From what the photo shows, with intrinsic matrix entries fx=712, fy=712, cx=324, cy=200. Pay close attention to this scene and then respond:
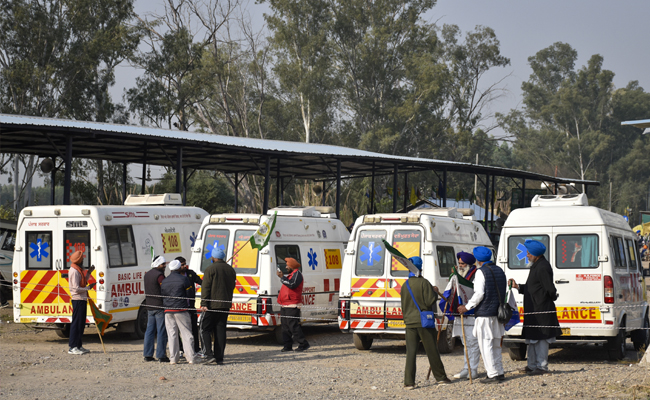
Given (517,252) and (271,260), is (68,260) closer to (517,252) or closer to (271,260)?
(271,260)

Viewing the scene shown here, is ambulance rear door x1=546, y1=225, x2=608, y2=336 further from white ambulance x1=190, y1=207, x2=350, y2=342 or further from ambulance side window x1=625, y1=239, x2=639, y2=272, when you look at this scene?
white ambulance x1=190, y1=207, x2=350, y2=342

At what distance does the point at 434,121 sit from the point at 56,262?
4473 centimetres

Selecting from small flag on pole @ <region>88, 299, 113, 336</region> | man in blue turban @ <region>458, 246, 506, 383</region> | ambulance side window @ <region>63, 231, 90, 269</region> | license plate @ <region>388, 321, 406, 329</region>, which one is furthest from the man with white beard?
ambulance side window @ <region>63, 231, 90, 269</region>

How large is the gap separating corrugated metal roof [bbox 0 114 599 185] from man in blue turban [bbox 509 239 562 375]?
1193 cm

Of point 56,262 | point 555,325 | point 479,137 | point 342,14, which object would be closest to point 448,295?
point 555,325

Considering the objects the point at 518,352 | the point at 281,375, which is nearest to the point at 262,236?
the point at 281,375

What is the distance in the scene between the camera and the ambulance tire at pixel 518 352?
36.0 feet

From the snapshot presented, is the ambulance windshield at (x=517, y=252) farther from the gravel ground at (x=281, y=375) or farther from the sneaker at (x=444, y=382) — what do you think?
the sneaker at (x=444, y=382)

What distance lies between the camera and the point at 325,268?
13969mm

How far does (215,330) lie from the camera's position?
10.7 metres

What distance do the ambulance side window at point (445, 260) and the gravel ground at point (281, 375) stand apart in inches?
53.7

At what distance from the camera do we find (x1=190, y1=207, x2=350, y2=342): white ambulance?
40.1 ft

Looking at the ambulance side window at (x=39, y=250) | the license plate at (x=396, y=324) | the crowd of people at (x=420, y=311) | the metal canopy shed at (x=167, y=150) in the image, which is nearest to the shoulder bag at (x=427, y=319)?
the crowd of people at (x=420, y=311)

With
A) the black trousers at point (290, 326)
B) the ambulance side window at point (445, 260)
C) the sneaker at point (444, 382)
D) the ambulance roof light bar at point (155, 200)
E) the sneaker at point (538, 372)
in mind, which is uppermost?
the ambulance roof light bar at point (155, 200)
